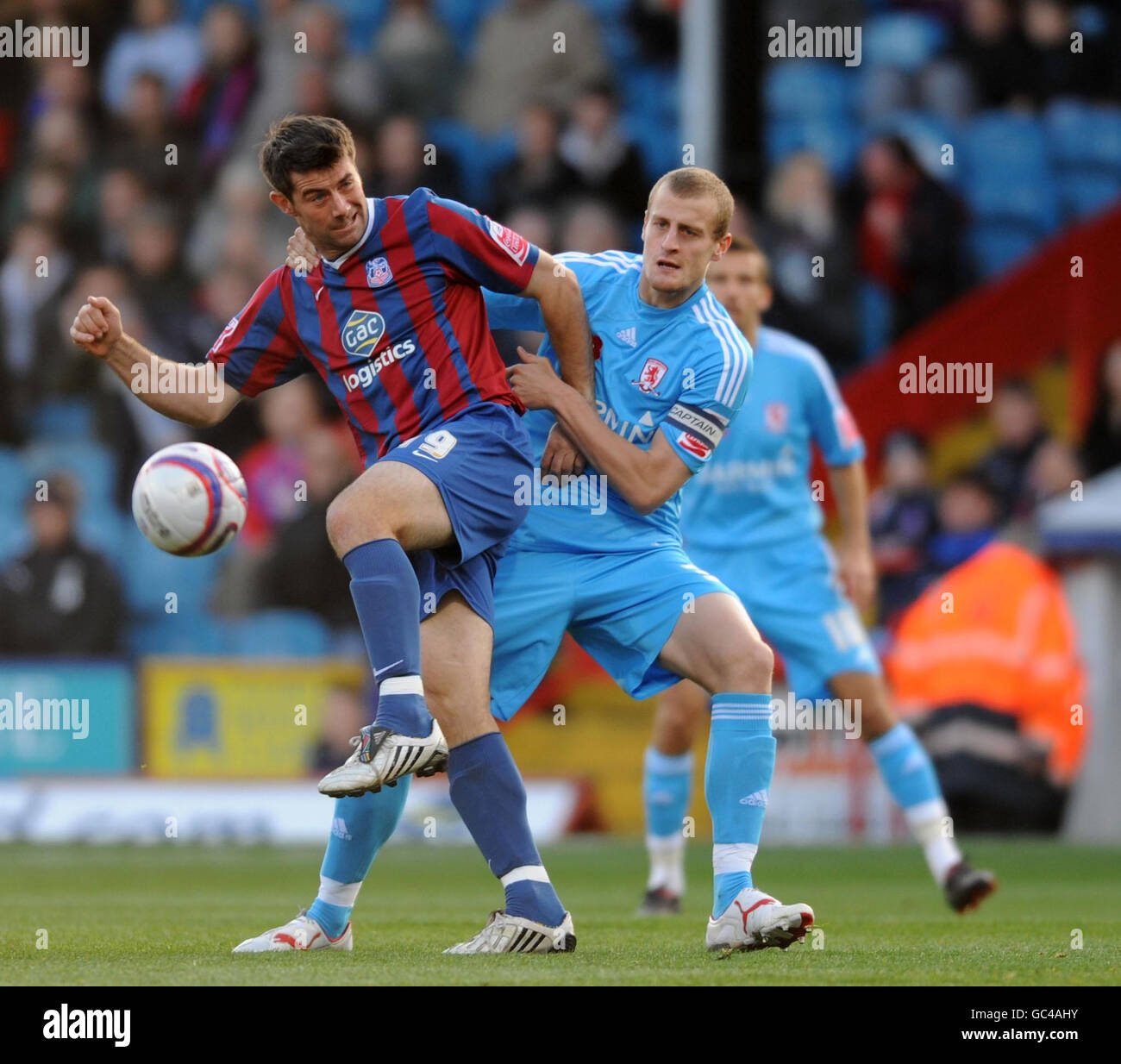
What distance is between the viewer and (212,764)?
10992 millimetres

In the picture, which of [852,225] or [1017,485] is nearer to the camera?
[1017,485]

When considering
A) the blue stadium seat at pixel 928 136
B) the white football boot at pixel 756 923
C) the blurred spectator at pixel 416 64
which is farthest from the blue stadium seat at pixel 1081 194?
the white football boot at pixel 756 923

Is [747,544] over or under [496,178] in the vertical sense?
under

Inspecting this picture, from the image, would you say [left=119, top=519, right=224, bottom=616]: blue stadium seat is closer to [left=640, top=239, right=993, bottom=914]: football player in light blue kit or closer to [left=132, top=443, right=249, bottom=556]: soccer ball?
[left=640, top=239, right=993, bottom=914]: football player in light blue kit

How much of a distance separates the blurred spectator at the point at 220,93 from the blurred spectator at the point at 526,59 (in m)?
1.63

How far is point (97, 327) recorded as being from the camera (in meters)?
4.73

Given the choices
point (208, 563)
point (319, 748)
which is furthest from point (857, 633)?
point (208, 563)

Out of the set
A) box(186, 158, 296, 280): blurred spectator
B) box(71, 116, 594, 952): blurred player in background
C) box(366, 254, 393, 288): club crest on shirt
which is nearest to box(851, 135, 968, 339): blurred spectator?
box(186, 158, 296, 280): blurred spectator

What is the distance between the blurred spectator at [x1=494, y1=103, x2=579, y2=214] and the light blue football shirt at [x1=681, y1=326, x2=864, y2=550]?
6.20 metres

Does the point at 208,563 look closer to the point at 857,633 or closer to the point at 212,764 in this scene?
the point at 212,764

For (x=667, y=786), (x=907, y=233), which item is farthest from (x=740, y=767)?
(x=907, y=233)

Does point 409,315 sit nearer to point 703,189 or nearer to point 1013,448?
point 703,189

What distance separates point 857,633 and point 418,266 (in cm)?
284
